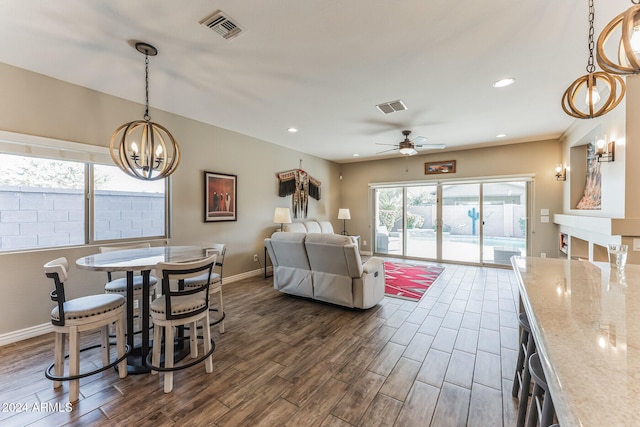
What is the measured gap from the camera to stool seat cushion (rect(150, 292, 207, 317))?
6.72 ft

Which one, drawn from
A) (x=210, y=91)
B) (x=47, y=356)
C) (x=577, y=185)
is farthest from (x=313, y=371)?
(x=577, y=185)

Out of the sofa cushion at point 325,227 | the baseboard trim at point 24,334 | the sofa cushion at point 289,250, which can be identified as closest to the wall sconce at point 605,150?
the sofa cushion at point 289,250

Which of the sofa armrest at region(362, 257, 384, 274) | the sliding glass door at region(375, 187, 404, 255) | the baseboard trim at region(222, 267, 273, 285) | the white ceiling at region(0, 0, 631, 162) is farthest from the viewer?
the sliding glass door at region(375, 187, 404, 255)

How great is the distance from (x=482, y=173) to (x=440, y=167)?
0.93 m

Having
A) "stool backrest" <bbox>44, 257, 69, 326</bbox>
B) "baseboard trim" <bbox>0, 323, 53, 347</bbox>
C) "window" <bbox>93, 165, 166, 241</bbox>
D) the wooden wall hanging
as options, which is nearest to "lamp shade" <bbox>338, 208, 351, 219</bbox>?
the wooden wall hanging

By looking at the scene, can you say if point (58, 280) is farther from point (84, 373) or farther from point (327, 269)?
point (327, 269)

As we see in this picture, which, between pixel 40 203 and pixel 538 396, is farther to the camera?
pixel 40 203

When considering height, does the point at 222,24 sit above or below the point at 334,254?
above

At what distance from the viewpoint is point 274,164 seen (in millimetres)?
5945

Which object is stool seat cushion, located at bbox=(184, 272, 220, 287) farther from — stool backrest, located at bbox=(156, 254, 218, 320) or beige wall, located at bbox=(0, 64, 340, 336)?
beige wall, located at bbox=(0, 64, 340, 336)

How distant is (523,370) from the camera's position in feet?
5.64

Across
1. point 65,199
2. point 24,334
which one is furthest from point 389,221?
point 24,334

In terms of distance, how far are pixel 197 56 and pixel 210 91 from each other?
0.77 meters

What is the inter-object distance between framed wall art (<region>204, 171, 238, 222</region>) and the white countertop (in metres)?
4.34
